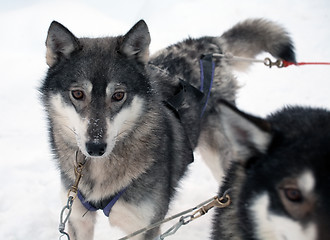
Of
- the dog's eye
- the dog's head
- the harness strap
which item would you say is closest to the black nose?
the dog's head

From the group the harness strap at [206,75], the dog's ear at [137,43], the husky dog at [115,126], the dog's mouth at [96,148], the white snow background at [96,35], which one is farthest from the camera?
the white snow background at [96,35]

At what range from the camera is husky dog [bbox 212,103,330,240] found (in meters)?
1.27

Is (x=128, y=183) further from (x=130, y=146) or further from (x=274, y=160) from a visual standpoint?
(x=274, y=160)

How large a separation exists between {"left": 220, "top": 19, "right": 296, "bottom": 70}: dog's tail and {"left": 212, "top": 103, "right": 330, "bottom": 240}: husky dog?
181cm

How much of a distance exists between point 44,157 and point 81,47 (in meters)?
2.21

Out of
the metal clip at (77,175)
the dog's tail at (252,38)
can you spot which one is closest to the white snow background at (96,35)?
the dog's tail at (252,38)

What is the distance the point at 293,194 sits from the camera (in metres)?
1.30

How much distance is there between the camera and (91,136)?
1.96 meters

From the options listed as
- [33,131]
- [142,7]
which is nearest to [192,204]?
[33,131]

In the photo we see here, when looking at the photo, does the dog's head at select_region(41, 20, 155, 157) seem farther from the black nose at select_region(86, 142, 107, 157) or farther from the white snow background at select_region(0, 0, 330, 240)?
the white snow background at select_region(0, 0, 330, 240)

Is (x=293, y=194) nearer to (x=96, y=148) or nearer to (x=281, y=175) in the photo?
(x=281, y=175)

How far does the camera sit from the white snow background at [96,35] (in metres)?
3.33

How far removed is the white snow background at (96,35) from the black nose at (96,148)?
649 millimetres

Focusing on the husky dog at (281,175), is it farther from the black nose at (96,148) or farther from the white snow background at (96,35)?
the white snow background at (96,35)
